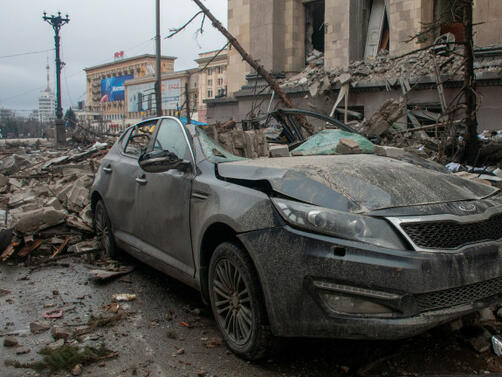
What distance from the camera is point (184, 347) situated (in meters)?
3.71

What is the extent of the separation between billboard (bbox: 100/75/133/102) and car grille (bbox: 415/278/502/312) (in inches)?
5845

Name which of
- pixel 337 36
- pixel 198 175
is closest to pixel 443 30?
pixel 337 36

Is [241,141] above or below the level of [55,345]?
above

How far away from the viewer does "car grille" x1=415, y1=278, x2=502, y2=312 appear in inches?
110

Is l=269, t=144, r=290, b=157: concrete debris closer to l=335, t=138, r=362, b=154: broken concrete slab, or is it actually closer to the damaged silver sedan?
l=335, t=138, r=362, b=154: broken concrete slab

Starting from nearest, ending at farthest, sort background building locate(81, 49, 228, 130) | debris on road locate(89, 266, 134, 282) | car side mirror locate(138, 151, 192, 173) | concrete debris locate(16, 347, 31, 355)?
1. concrete debris locate(16, 347, 31, 355)
2. car side mirror locate(138, 151, 192, 173)
3. debris on road locate(89, 266, 134, 282)
4. background building locate(81, 49, 228, 130)

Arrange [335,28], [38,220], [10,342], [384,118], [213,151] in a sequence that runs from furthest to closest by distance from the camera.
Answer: [335,28]
[384,118]
[38,220]
[213,151]
[10,342]

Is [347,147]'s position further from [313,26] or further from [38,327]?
[313,26]

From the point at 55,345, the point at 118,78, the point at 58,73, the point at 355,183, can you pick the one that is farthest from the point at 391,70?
the point at 118,78

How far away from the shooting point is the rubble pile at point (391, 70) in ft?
42.3

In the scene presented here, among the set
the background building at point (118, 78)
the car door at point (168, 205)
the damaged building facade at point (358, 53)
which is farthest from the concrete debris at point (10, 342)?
the background building at point (118, 78)

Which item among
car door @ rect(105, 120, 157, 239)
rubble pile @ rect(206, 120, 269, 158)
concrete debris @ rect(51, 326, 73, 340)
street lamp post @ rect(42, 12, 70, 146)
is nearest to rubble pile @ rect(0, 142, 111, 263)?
car door @ rect(105, 120, 157, 239)

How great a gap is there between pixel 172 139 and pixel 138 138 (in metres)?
1.41

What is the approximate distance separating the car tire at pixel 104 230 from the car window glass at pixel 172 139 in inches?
57.8
